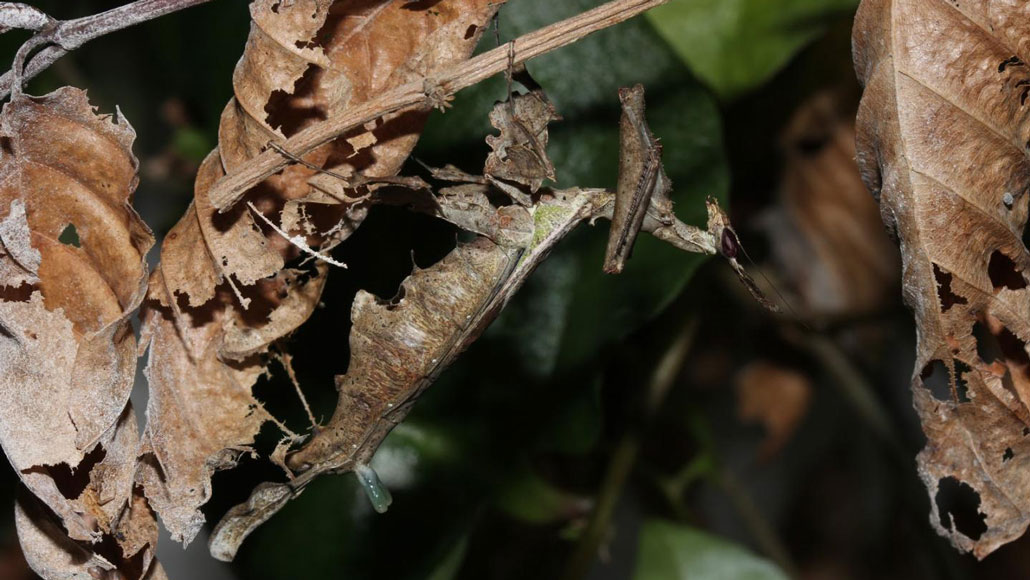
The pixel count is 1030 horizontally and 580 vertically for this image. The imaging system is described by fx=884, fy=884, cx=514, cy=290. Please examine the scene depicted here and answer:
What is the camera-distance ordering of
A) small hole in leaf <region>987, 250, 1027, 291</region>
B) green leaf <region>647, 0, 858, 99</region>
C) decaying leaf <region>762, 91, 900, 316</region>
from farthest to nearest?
1. decaying leaf <region>762, 91, 900, 316</region>
2. green leaf <region>647, 0, 858, 99</region>
3. small hole in leaf <region>987, 250, 1027, 291</region>

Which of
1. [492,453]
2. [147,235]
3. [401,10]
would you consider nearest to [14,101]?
[147,235]

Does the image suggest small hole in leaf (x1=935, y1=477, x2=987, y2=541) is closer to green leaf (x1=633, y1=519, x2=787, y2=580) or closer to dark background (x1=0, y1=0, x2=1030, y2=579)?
dark background (x1=0, y1=0, x2=1030, y2=579)

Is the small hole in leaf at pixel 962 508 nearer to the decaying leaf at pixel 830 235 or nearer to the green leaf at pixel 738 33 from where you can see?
the decaying leaf at pixel 830 235

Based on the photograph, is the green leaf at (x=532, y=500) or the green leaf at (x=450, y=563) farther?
the green leaf at (x=532, y=500)

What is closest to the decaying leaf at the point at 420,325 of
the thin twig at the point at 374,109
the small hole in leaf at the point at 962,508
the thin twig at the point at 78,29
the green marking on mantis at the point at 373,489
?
the green marking on mantis at the point at 373,489

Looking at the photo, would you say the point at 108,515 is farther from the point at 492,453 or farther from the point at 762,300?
the point at 762,300

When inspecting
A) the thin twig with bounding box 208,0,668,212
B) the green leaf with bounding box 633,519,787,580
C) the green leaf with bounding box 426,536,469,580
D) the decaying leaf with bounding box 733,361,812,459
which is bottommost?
the green leaf with bounding box 426,536,469,580

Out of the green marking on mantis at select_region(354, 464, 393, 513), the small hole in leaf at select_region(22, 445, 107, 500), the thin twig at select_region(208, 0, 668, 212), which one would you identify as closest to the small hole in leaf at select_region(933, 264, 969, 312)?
the thin twig at select_region(208, 0, 668, 212)
